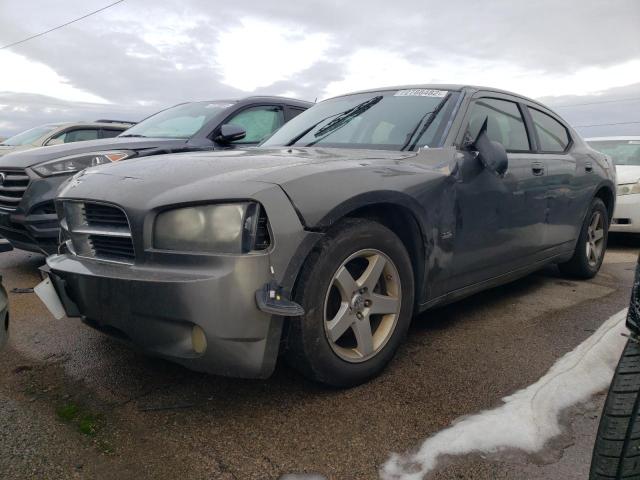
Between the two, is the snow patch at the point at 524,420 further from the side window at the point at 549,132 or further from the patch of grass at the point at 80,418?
the side window at the point at 549,132

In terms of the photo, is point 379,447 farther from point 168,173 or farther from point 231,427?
point 168,173

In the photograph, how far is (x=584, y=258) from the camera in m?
4.75

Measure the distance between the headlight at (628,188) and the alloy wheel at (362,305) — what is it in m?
5.69

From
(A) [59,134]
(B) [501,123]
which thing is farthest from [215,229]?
(A) [59,134]

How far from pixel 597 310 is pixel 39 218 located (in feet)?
14.5

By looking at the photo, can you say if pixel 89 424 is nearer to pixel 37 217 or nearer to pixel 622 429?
pixel 622 429

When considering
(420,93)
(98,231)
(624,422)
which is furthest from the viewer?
(420,93)

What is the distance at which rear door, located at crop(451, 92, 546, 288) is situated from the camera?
3.11 m

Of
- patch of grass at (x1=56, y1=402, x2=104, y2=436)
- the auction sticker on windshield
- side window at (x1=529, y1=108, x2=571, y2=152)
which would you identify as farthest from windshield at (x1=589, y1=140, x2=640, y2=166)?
patch of grass at (x1=56, y1=402, x2=104, y2=436)

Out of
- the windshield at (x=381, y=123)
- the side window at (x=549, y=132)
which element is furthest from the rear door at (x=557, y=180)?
the windshield at (x=381, y=123)

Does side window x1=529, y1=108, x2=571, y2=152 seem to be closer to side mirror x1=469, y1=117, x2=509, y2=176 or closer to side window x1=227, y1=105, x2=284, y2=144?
side mirror x1=469, y1=117, x2=509, y2=176

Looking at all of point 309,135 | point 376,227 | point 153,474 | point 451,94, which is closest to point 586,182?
point 451,94

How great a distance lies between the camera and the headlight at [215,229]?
2119 mm

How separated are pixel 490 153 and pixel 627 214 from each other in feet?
15.9
